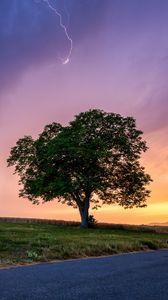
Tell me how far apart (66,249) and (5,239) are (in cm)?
635

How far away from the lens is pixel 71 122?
2431 inches

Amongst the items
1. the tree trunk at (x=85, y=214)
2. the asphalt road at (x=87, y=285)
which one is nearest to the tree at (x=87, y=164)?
the tree trunk at (x=85, y=214)

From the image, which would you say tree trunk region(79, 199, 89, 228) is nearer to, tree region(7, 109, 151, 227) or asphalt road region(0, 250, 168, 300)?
tree region(7, 109, 151, 227)

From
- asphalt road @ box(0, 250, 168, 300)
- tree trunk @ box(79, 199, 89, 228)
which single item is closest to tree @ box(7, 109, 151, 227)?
tree trunk @ box(79, 199, 89, 228)

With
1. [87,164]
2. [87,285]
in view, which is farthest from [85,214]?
[87,285]

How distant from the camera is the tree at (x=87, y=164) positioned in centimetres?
5703

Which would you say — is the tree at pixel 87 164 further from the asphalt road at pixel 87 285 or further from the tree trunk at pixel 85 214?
the asphalt road at pixel 87 285

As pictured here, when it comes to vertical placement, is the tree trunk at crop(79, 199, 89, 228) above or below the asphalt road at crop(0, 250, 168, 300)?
above

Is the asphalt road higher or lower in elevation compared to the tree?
lower

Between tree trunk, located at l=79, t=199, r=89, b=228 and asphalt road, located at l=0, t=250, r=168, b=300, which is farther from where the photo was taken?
tree trunk, located at l=79, t=199, r=89, b=228

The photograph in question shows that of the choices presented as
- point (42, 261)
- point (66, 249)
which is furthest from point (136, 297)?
point (66, 249)

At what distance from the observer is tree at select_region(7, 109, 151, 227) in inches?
2245

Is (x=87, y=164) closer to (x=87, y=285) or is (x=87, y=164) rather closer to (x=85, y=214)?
(x=85, y=214)

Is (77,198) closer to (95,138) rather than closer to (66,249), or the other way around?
(95,138)
